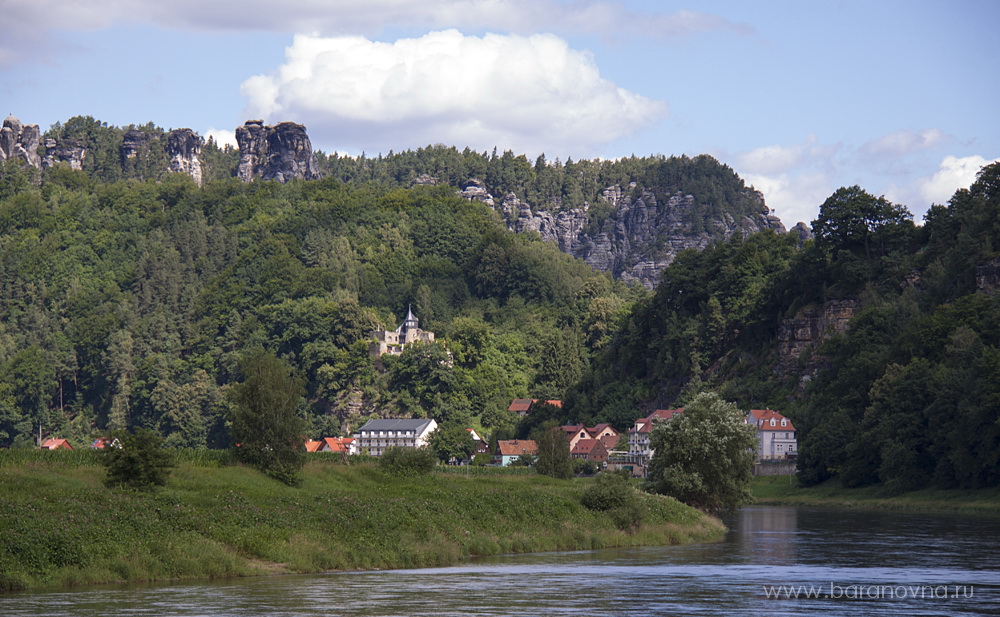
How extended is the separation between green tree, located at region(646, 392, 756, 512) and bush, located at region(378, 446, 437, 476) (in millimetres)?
19806

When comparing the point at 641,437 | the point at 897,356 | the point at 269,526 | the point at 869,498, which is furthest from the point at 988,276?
the point at 269,526

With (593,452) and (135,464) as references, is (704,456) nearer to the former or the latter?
(135,464)

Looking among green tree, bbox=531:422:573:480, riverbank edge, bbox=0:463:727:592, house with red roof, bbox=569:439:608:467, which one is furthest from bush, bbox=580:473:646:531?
→ house with red roof, bbox=569:439:608:467

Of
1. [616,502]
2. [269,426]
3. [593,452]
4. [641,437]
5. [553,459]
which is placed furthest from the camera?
[641,437]

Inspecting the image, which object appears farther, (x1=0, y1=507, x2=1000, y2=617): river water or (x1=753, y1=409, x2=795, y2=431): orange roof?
(x1=753, y1=409, x2=795, y2=431): orange roof

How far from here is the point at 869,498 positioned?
5374 inches

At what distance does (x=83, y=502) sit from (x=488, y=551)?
22.9 meters

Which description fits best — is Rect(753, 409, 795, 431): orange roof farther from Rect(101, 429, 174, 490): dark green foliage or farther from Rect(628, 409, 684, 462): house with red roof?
Rect(101, 429, 174, 490): dark green foliage

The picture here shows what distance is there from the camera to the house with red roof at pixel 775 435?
169 m

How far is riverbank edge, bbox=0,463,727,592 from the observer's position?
177 ft

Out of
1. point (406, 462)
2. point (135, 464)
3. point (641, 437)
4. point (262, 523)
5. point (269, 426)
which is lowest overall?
point (262, 523)

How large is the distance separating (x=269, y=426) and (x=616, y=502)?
2298 cm

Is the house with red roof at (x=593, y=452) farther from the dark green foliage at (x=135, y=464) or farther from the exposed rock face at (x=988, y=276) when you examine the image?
the dark green foliage at (x=135, y=464)

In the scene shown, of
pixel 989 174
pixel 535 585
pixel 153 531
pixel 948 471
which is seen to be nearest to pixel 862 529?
pixel 948 471
